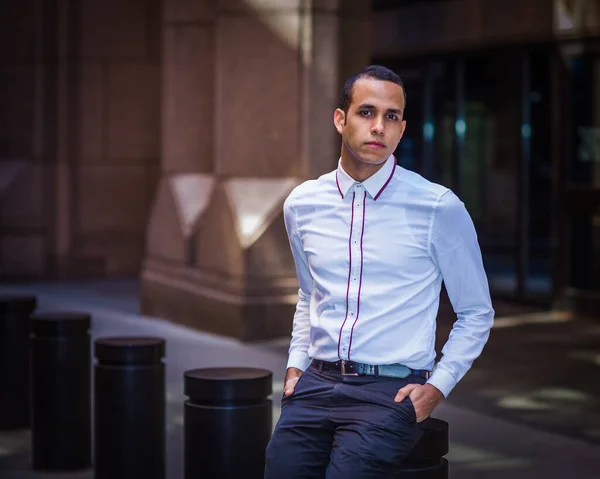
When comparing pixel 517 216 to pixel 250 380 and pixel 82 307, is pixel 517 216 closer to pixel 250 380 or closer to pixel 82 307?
pixel 82 307

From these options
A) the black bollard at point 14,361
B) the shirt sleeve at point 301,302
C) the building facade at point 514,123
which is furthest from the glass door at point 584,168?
the shirt sleeve at point 301,302

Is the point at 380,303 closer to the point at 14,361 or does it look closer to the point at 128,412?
the point at 128,412

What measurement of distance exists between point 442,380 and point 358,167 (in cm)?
65

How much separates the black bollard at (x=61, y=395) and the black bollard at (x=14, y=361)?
0.87 m

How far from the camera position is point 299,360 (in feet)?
12.3

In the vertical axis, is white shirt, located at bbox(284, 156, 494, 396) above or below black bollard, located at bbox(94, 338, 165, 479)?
above

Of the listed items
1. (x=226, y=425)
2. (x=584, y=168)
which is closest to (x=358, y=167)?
(x=226, y=425)

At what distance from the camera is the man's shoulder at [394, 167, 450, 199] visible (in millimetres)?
3484

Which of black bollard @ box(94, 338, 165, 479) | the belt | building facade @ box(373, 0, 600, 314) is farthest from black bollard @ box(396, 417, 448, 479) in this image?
building facade @ box(373, 0, 600, 314)

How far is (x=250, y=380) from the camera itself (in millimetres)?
4965

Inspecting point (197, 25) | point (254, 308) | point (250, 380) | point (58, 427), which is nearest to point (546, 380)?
point (254, 308)

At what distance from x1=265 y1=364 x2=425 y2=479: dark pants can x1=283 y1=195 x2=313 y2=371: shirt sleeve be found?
0.23 m

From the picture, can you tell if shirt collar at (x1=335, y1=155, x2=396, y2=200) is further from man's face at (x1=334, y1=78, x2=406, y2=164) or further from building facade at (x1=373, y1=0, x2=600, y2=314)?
building facade at (x1=373, y1=0, x2=600, y2=314)

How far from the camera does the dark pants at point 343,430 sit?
333 cm
